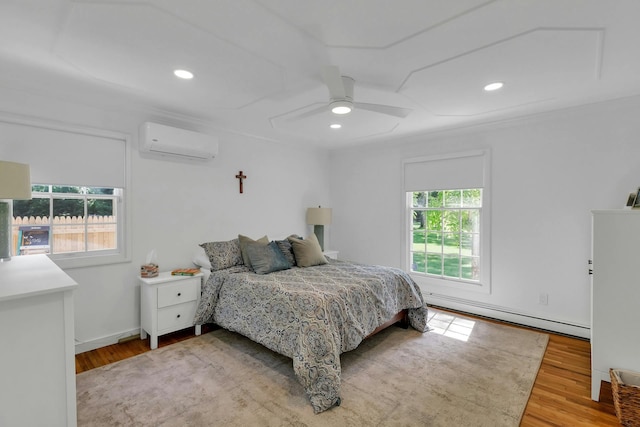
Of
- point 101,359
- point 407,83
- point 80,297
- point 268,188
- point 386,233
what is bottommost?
point 101,359

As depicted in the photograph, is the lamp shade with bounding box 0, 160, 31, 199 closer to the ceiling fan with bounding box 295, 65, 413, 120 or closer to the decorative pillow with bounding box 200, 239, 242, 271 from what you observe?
the decorative pillow with bounding box 200, 239, 242, 271

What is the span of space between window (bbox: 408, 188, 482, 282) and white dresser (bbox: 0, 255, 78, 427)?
13.3ft

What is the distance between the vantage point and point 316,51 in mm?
2014

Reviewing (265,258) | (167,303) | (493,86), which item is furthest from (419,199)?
(167,303)

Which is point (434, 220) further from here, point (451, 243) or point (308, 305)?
point (308, 305)

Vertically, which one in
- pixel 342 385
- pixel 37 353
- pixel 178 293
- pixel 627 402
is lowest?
pixel 342 385

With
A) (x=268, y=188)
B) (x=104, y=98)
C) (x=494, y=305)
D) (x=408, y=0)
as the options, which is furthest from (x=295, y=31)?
(x=494, y=305)

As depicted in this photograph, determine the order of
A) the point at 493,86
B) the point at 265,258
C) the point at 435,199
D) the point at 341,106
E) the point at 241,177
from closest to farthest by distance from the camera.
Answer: the point at 341,106 < the point at 493,86 < the point at 265,258 < the point at 241,177 < the point at 435,199

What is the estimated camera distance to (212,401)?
2.15m

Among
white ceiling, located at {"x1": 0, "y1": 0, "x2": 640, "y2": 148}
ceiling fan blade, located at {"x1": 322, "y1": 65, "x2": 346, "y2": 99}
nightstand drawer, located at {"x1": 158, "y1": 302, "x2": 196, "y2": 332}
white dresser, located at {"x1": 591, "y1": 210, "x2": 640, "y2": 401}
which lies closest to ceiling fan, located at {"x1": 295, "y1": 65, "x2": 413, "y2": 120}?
ceiling fan blade, located at {"x1": 322, "y1": 65, "x2": 346, "y2": 99}

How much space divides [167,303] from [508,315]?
3.91 meters

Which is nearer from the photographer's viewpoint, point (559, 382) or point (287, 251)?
point (559, 382)

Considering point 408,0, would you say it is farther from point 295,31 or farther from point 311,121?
point 311,121

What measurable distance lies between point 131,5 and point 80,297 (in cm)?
266
